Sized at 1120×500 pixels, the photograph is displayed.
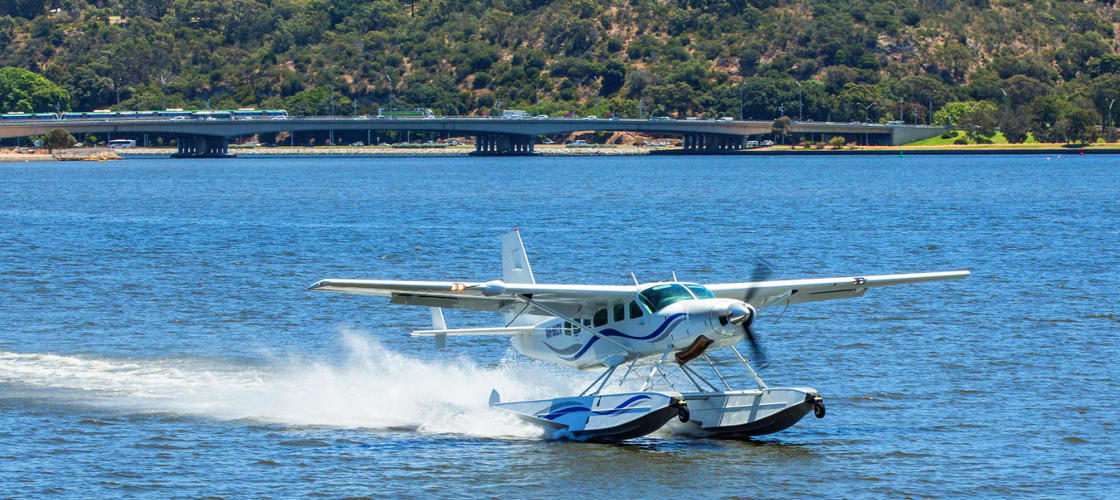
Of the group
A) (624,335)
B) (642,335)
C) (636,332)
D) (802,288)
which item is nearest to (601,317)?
(624,335)

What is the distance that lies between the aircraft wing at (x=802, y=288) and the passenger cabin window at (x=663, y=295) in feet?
4.30

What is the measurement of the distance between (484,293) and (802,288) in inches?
227

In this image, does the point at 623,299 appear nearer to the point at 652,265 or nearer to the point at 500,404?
the point at 500,404

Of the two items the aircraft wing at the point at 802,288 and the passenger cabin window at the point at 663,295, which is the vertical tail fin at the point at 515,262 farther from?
the passenger cabin window at the point at 663,295

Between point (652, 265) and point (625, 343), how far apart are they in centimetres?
2877

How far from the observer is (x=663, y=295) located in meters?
21.8

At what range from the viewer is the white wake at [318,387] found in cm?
2544

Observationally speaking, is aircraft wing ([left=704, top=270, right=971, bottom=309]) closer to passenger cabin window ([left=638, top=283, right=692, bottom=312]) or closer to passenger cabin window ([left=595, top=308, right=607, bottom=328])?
passenger cabin window ([left=638, top=283, right=692, bottom=312])

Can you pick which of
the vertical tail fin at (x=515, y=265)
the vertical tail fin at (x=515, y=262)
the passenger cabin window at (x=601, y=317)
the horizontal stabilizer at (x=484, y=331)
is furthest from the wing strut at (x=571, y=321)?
the vertical tail fin at (x=515, y=262)

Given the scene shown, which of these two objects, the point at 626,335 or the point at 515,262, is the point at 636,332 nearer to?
the point at 626,335

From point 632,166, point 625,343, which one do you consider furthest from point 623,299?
point 632,166

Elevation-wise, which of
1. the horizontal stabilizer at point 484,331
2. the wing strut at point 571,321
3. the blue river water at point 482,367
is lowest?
the blue river water at point 482,367

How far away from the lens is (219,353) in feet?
103

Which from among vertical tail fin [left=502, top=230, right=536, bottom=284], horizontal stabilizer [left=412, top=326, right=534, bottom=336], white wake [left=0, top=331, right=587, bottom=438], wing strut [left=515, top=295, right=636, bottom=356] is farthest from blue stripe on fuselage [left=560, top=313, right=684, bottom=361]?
vertical tail fin [left=502, top=230, right=536, bottom=284]
